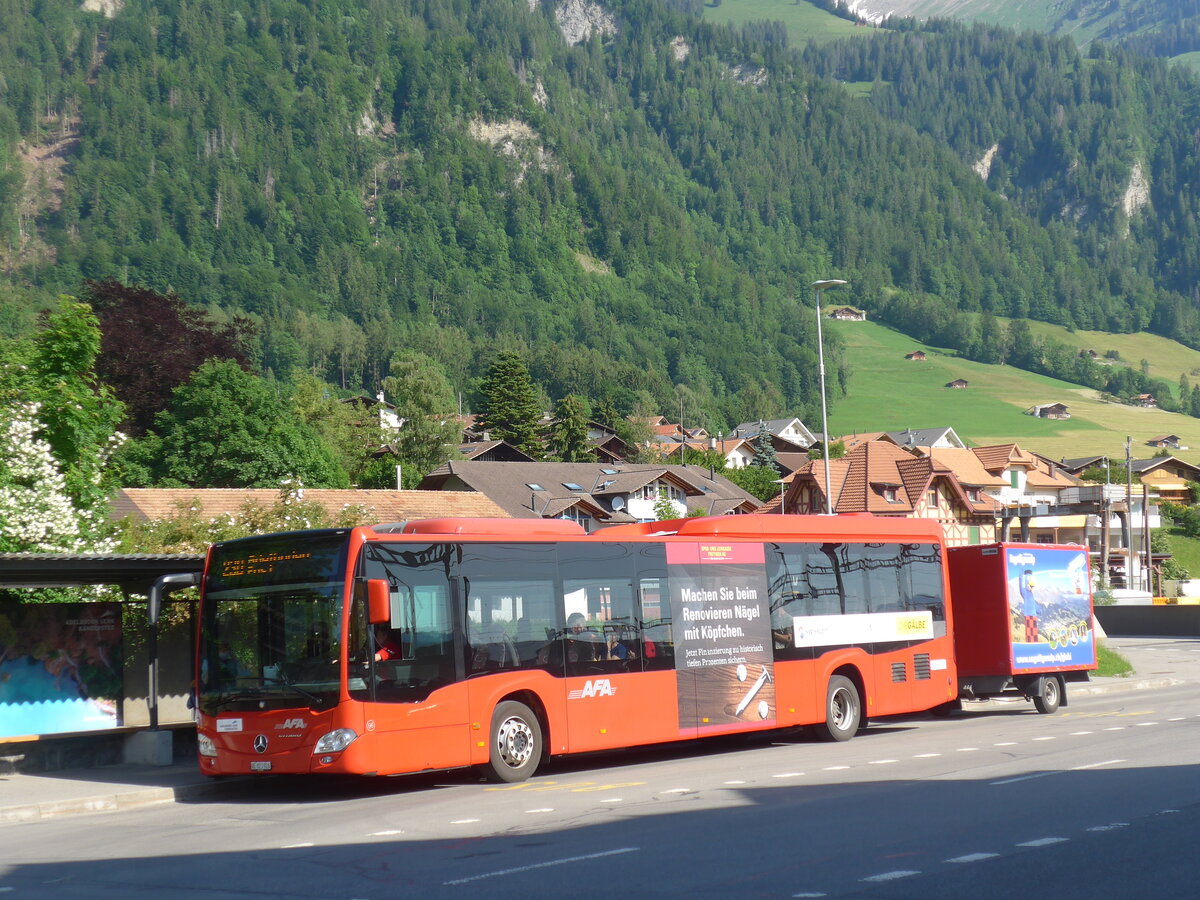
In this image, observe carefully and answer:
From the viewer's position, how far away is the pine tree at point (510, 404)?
133000 millimetres

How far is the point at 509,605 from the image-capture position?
1588 cm

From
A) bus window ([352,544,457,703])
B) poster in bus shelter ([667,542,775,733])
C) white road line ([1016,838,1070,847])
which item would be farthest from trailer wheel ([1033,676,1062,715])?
white road line ([1016,838,1070,847])

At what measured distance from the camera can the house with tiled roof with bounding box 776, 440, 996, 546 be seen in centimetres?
7856

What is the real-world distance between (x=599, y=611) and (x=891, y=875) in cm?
783

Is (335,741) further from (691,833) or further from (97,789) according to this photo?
(691,833)

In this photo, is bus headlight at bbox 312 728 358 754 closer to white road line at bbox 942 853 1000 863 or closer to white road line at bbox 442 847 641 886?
white road line at bbox 442 847 641 886

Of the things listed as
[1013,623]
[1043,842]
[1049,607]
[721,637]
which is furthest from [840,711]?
[1043,842]

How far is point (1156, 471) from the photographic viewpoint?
133 m

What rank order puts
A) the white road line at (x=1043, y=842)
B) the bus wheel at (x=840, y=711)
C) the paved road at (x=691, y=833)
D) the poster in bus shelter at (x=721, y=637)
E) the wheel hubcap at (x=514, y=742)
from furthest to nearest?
the bus wheel at (x=840, y=711) → the poster in bus shelter at (x=721, y=637) → the wheel hubcap at (x=514, y=742) → the white road line at (x=1043, y=842) → the paved road at (x=691, y=833)

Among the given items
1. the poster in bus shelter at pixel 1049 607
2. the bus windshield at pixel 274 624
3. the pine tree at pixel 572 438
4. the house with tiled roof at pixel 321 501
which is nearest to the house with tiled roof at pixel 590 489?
the pine tree at pixel 572 438

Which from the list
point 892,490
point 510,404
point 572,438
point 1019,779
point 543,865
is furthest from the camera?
point 510,404

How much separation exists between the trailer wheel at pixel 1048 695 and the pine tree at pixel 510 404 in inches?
4297

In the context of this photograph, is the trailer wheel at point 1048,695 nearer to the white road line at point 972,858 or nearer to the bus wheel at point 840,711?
the bus wheel at point 840,711

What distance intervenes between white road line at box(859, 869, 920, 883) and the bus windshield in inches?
266
